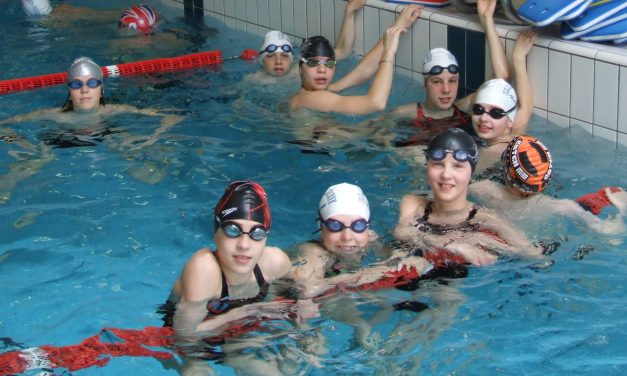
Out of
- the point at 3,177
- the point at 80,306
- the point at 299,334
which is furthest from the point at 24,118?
the point at 299,334

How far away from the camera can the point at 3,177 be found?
24.7 ft

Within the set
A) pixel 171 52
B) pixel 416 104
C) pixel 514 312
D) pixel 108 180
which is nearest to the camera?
pixel 514 312

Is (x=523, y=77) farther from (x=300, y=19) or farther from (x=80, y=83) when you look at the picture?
(x=300, y=19)

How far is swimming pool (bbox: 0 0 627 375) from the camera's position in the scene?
4.92 metres

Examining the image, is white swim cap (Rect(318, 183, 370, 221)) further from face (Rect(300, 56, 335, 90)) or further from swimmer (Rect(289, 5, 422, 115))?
face (Rect(300, 56, 335, 90))

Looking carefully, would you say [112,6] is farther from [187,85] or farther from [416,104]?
[416,104]

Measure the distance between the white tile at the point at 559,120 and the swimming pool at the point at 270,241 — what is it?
0.10 meters

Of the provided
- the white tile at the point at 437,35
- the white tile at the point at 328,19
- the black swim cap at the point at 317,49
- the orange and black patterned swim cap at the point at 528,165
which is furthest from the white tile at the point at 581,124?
the white tile at the point at 328,19

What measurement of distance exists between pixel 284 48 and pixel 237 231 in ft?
15.9

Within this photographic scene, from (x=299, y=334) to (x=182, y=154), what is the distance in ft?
10.9

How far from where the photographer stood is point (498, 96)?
Result: 716 cm

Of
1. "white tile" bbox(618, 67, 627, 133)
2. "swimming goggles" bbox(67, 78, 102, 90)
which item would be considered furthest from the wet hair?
"white tile" bbox(618, 67, 627, 133)

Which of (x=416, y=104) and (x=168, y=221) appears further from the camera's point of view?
(x=416, y=104)

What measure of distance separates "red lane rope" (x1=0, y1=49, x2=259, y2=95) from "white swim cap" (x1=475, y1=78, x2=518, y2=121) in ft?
13.7
